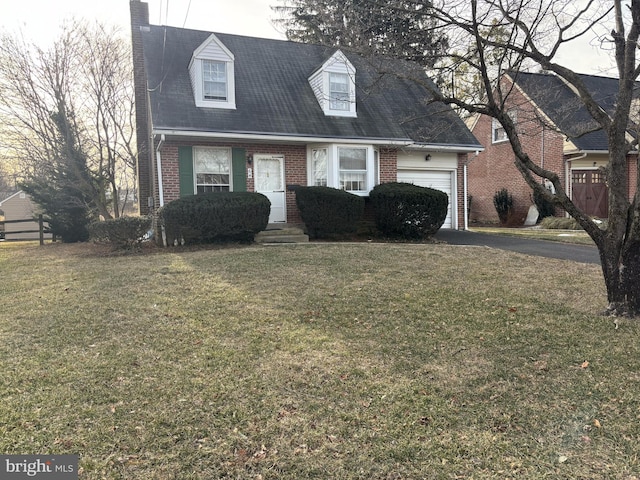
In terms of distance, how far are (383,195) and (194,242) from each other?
5.12 metres

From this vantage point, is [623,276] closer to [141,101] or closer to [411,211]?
[411,211]

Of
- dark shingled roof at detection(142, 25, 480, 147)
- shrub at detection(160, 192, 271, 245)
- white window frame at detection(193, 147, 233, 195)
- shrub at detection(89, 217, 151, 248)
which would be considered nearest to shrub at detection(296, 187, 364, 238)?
shrub at detection(160, 192, 271, 245)

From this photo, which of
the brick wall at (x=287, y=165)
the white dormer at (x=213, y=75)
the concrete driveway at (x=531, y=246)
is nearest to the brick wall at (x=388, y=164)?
the brick wall at (x=287, y=165)

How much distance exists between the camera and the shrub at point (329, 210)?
38.4ft

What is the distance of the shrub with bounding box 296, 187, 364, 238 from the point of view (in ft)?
38.4

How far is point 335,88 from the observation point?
14.1 metres

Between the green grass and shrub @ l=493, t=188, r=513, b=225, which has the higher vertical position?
shrub @ l=493, t=188, r=513, b=225

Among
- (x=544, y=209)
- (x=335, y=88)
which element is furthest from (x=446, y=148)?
(x=544, y=209)

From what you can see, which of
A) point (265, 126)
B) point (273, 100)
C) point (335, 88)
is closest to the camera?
point (265, 126)

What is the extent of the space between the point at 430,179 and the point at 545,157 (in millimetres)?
7628

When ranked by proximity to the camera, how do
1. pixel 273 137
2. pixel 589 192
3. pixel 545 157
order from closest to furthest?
pixel 273 137 → pixel 589 192 → pixel 545 157

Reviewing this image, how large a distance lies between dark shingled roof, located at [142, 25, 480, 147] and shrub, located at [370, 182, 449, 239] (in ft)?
4.94

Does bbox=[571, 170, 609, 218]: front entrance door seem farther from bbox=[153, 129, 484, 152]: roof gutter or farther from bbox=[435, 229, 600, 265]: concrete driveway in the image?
bbox=[435, 229, 600, 265]: concrete driveway

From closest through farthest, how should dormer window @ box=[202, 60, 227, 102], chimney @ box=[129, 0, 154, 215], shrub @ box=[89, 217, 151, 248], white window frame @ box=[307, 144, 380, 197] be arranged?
1. shrub @ box=[89, 217, 151, 248]
2. dormer window @ box=[202, 60, 227, 102]
3. white window frame @ box=[307, 144, 380, 197]
4. chimney @ box=[129, 0, 154, 215]
